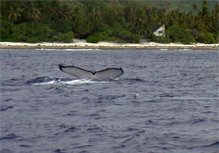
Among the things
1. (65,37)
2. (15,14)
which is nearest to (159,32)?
(65,37)

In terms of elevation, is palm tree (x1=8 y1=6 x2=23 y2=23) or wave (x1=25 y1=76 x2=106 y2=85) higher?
wave (x1=25 y1=76 x2=106 y2=85)

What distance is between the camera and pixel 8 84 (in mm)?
35156

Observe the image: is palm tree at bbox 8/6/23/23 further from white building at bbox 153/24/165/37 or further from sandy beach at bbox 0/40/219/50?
white building at bbox 153/24/165/37

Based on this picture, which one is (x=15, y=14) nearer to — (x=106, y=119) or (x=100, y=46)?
(x=100, y=46)

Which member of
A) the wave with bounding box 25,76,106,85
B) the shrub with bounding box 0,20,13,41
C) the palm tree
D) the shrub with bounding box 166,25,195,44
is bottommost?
the shrub with bounding box 166,25,195,44

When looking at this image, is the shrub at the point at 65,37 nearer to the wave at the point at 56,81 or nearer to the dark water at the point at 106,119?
the wave at the point at 56,81

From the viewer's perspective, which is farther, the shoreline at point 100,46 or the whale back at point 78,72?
the shoreline at point 100,46

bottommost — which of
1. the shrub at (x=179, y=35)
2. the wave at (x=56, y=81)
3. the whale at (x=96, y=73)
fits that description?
the shrub at (x=179, y=35)

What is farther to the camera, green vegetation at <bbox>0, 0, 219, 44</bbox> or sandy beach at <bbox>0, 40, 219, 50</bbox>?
green vegetation at <bbox>0, 0, 219, 44</bbox>

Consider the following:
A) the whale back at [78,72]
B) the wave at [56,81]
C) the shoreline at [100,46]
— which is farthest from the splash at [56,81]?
the shoreline at [100,46]

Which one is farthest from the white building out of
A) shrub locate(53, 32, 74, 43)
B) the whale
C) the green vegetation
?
Result: the whale

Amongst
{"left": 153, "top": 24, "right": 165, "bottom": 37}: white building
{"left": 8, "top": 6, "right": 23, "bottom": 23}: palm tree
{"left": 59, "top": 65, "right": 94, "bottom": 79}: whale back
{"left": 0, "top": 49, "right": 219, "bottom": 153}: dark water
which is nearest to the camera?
{"left": 0, "top": 49, "right": 219, "bottom": 153}: dark water

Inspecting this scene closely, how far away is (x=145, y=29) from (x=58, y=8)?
68.3 ft

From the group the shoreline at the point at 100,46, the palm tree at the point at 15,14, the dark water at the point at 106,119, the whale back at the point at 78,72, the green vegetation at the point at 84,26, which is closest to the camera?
the dark water at the point at 106,119
